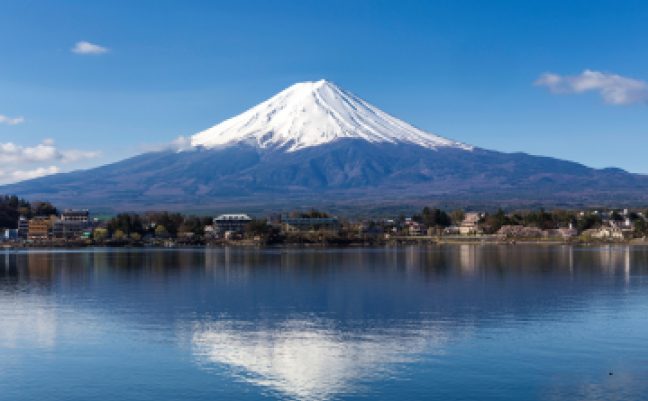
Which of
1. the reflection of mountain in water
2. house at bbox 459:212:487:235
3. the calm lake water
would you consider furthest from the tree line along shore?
the reflection of mountain in water

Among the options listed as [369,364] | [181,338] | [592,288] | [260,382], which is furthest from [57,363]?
[592,288]

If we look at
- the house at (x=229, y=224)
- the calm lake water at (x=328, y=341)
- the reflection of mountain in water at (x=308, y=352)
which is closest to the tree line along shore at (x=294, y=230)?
the house at (x=229, y=224)

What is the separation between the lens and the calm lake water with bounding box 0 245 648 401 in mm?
13844

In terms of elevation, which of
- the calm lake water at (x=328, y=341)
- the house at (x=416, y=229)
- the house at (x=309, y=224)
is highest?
the house at (x=309, y=224)

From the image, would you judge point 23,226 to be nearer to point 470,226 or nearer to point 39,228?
point 39,228

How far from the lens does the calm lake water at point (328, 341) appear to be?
45.4 feet

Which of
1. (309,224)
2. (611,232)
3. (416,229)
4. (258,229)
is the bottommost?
(611,232)

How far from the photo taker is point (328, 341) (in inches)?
709

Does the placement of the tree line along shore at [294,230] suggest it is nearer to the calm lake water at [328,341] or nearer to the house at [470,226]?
the house at [470,226]

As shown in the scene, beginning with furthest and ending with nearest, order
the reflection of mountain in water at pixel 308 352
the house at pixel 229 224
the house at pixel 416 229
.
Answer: the house at pixel 416 229 < the house at pixel 229 224 < the reflection of mountain in water at pixel 308 352

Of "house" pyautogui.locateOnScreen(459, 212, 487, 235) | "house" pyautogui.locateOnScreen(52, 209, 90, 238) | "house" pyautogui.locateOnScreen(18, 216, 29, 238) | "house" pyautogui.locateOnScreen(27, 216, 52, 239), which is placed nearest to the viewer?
"house" pyautogui.locateOnScreen(27, 216, 52, 239)

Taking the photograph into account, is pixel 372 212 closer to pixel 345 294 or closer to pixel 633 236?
pixel 633 236

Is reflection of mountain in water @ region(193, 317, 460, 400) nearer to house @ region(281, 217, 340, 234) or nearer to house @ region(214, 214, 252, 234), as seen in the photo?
house @ region(281, 217, 340, 234)

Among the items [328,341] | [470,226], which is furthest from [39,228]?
[328,341]
